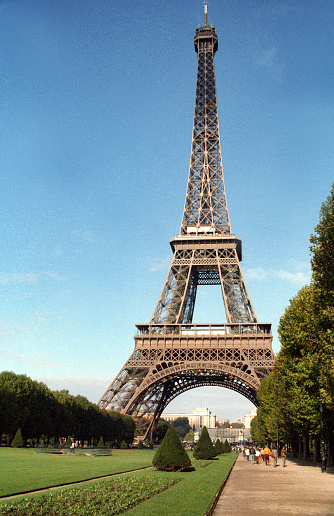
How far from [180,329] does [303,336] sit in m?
38.4

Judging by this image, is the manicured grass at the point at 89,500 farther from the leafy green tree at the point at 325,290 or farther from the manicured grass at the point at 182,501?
the leafy green tree at the point at 325,290

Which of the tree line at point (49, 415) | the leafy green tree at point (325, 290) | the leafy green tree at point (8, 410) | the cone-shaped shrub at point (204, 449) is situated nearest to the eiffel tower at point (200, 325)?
the tree line at point (49, 415)

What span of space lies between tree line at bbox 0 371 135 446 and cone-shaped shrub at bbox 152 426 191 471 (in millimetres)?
30217

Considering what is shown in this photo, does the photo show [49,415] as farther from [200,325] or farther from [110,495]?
[110,495]

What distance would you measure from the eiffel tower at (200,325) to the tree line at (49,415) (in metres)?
4.40

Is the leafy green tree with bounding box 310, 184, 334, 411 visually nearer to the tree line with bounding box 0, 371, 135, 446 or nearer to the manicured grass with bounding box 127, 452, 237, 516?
the manicured grass with bounding box 127, 452, 237, 516

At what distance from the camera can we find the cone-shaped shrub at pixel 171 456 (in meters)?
24.8

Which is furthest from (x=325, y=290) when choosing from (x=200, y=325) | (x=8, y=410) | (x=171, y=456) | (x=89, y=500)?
(x=200, y=325)

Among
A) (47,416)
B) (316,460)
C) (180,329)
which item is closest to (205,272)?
(180,329)

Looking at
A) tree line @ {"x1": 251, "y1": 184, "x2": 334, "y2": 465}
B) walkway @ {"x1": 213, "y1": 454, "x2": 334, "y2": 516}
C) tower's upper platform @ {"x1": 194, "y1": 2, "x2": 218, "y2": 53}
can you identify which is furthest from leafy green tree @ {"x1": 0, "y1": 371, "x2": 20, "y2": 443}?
tower's upper platform @ {"x1": 194, "y1": 2, "x2": 218, "y2": 53}

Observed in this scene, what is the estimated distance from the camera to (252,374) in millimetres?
63750

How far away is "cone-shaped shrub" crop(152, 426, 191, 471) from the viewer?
24797 millimetres

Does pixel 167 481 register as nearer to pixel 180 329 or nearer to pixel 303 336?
pixel 303 336

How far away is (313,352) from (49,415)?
39.5 metres
